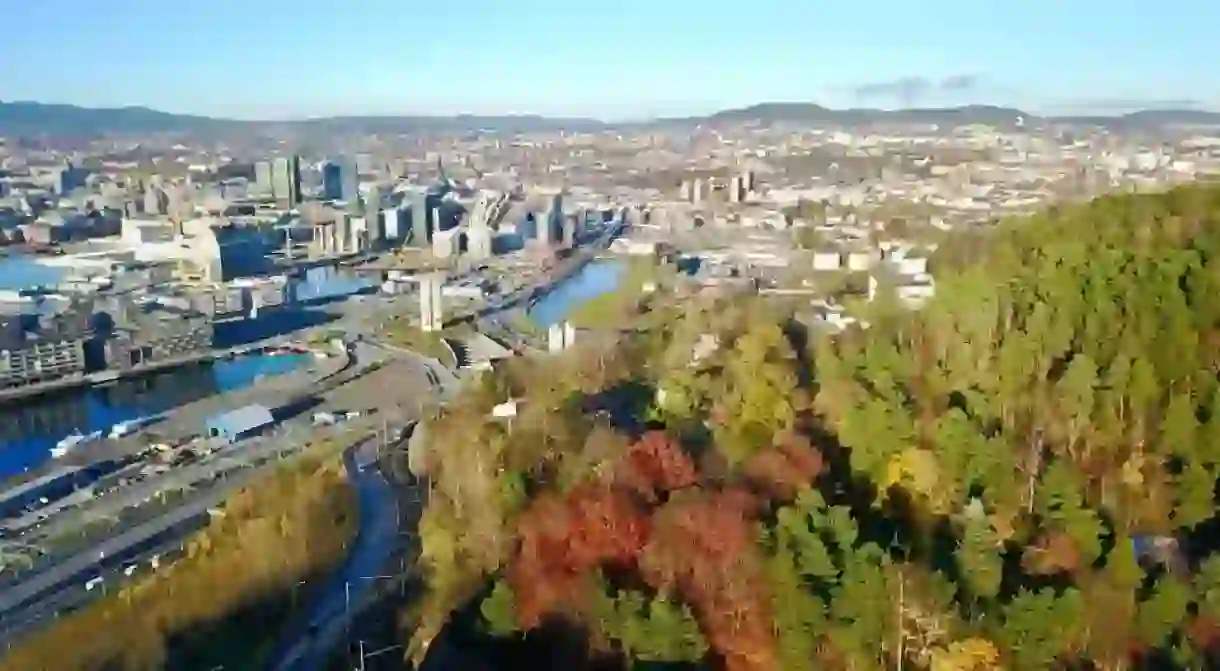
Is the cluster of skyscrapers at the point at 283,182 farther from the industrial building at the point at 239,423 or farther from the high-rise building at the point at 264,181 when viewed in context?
the industrial building at the point at 239,423

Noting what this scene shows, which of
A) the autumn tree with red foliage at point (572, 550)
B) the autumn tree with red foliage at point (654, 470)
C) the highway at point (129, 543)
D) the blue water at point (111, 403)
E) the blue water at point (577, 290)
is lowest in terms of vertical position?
the blue water at point (111, 403)

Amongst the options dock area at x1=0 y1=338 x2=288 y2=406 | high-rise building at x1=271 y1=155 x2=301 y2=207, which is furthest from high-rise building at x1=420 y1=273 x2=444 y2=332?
high-rise building at x1=271 y1=155 x2=301 y2=207

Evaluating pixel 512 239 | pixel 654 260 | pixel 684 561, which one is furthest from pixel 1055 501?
pixel 512 239

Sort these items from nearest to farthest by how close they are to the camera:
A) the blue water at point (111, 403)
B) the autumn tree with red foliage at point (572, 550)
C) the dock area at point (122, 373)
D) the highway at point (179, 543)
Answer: the autumn tree with red foliage at point (572, 550) < the highway at point (179, 543) < the blue water at point (111, 403) < the dock area at point (122, 373)

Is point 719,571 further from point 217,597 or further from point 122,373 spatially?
point 122,373

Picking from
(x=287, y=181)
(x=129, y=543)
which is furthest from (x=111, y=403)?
(x=287, y=181)

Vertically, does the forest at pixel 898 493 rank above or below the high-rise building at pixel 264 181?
below

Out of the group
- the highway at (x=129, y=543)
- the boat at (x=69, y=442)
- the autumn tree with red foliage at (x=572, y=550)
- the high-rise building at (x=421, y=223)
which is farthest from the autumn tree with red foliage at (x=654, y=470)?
the high-rise building at (x=421, y=223)

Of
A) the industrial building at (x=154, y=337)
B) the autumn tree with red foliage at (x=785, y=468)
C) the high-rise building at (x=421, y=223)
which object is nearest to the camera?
the autumn tree with red foliage at (x=785, y=468)
